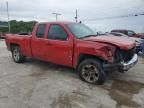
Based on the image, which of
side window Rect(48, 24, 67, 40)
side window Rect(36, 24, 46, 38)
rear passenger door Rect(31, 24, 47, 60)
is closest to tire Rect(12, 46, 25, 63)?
rear passenger door Rect(31, 24, 47, 60)

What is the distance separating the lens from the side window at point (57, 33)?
22.8 feet

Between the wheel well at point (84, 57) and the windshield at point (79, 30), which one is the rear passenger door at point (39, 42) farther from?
the wheel well at point (84, 57)

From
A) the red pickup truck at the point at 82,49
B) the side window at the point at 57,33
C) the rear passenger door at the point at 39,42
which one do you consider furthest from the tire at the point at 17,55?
the side window at the point at 57,33

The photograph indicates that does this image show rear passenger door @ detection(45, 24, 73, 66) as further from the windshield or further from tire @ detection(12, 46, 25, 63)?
tire @ detection(12, 46, 25, 63)

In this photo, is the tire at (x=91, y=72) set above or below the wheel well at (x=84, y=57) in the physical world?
Result: below

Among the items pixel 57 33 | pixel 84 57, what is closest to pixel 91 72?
pixel 84 57

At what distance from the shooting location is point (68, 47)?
263 inches

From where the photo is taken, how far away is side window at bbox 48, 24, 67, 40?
274 inches

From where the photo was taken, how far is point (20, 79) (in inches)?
264

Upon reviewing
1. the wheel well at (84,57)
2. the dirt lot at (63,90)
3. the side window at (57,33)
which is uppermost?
the side window at (57,33)

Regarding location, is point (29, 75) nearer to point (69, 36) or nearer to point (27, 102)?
point (69, 36)

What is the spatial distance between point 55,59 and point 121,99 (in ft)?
9.44

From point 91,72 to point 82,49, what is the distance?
0.71m

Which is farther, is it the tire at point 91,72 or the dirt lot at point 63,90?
the tire at point 91,72
